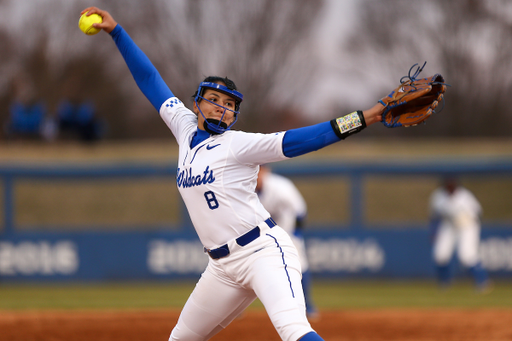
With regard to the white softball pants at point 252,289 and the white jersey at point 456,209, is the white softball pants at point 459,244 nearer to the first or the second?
the white jersey at point 456,209

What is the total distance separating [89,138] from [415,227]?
27.8 ft

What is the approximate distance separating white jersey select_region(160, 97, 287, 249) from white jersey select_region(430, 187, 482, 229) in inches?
344

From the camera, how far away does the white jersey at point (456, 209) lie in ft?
37.3

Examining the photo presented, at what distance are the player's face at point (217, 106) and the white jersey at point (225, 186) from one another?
113 millimetres

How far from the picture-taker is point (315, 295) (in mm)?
10789

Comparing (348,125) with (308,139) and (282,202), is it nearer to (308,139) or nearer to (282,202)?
(308,139)

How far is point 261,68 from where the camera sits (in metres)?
23.6

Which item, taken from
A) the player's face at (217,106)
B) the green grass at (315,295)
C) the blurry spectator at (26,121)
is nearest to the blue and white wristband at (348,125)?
the player's face at (217,106)

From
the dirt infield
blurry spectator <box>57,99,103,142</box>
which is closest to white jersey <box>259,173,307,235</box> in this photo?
the dirt infield

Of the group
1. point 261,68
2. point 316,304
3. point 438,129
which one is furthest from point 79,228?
point 438,129

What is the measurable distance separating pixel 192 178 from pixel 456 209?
898 cm

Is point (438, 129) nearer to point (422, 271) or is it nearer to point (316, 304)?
point (422, 271)

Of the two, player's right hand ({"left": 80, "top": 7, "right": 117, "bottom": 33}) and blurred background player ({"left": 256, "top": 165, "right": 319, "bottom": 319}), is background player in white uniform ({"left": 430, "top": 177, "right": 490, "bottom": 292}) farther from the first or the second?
player's right hand ({"left": 80, "top": 7, "right": 117, "bottom": 33})

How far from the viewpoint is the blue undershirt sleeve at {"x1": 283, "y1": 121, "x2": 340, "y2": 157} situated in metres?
3.20
